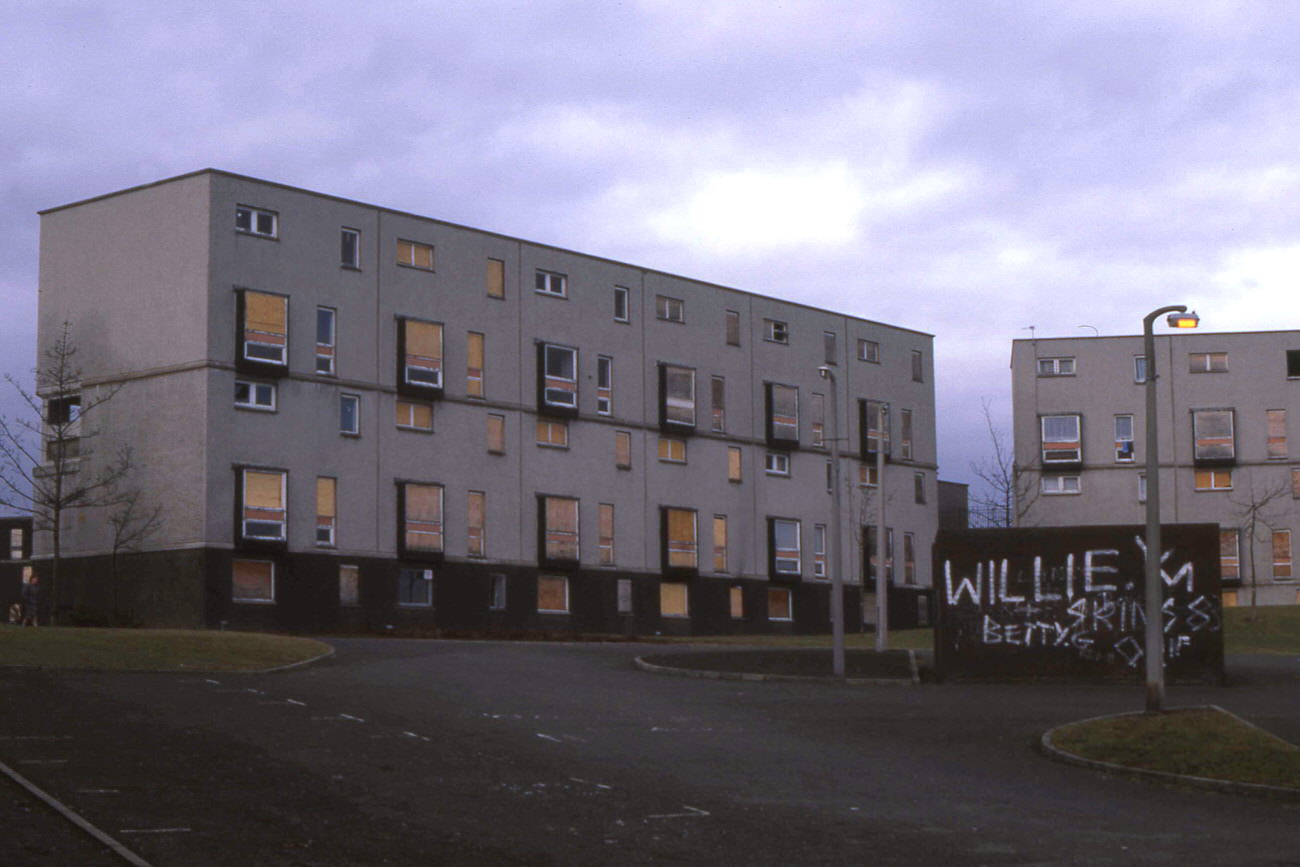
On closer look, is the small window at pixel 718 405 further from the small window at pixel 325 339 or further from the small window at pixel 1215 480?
the small window at pixel 1215 480

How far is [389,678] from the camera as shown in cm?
3105

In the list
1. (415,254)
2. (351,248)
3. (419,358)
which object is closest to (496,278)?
(415,254)

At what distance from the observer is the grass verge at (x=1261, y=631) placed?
4766cm

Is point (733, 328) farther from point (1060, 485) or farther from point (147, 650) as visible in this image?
point (147, 650)

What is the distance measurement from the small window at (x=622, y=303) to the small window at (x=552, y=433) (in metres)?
4.98

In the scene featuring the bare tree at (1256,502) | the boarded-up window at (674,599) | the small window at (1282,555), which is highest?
the bare tree at (1256,502)

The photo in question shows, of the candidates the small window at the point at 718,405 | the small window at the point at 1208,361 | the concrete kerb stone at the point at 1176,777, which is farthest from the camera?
the small window at the point at 1208,361

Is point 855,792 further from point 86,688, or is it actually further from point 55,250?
point 55,250

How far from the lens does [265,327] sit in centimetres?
5578

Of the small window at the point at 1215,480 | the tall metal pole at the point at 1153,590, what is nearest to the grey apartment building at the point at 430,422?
the small window at the point at 1215,480

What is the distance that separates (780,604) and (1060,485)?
1745 cm

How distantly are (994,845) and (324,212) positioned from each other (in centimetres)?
4468

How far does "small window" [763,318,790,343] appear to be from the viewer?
7275 cm

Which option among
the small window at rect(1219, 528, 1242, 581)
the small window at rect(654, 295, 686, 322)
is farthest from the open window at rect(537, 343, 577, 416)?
the small window at rect(1219, 528, 1242, 581)
